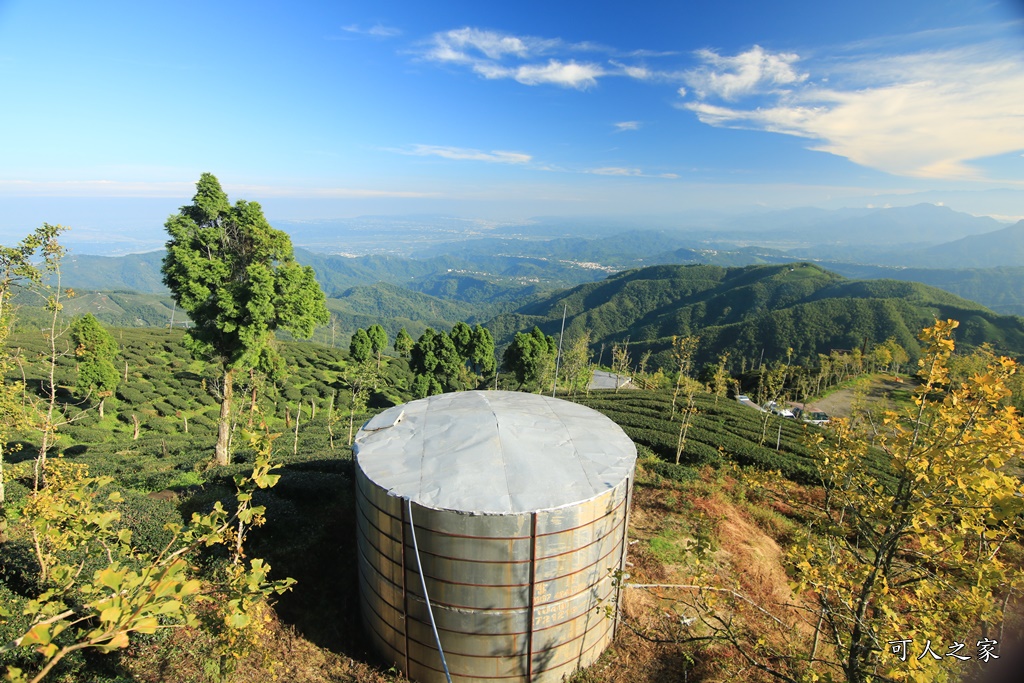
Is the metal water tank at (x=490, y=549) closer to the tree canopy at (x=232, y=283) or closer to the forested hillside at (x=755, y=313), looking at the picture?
the tree canopy at (x=232, y=283)

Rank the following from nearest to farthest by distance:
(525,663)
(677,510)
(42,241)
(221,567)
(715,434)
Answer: (525,663)
(42,241)
(221,567)
(677,510)
(715,434)

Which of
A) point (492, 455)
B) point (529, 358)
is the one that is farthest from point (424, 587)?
point (529, 358)

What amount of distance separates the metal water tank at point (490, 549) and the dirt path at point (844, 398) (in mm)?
36329

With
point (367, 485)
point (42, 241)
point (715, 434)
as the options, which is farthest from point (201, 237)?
point (715, 434)

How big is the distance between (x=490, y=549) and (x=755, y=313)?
139 m

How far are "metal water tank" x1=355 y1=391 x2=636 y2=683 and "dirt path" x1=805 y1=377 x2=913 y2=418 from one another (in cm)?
3633

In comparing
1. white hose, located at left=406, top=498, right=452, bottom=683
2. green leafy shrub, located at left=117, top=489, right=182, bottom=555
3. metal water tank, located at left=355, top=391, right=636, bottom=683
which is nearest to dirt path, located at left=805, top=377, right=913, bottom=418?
metal water tank, located at left=355, top=391, right=636, bottom=683

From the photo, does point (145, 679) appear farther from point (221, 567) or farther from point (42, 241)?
point (42, 241)

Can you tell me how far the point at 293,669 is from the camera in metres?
7.63

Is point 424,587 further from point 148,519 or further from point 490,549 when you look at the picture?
point 148,519

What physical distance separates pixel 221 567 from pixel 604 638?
717 cm

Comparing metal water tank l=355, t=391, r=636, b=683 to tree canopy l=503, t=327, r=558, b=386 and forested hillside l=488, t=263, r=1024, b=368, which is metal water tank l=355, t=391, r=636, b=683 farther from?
forested hillside l=488, t=263, r=1024, b=368

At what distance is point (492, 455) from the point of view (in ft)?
25.9

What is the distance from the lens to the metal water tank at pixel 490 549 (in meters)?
6.79
